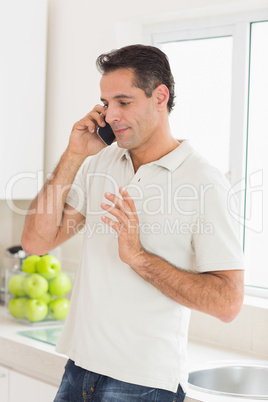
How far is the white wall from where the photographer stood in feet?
7.64

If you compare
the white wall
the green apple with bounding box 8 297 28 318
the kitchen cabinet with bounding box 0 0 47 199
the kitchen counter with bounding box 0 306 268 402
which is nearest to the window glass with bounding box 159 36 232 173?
the white wall

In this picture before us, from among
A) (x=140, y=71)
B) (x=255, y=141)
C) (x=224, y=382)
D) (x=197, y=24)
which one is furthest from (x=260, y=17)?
(x=224, y=382)

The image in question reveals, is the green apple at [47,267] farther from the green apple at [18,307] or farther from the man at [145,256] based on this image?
the man at [145,256]

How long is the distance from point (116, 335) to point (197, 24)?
1350mm

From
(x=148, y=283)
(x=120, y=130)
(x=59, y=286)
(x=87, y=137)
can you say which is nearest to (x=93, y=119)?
(x=87, y=137)

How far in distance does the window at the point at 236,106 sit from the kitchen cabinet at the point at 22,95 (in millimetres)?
577

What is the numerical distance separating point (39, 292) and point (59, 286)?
8 cm

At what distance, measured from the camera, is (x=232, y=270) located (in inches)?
54.2

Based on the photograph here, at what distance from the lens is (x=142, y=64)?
4.91ft

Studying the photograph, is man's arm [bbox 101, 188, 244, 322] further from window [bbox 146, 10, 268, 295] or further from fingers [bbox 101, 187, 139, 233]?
window [bbox 146, 10, 268, 295]

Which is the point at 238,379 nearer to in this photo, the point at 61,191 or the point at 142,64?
the point at 61,191

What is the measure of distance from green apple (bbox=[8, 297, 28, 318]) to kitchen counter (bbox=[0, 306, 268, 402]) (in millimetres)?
135

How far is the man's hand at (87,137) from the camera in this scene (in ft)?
5.24

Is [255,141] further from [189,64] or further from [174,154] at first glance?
[174,154]
